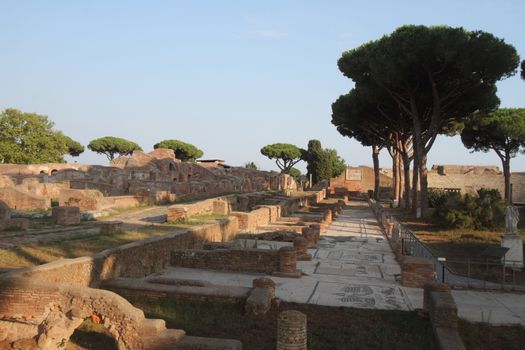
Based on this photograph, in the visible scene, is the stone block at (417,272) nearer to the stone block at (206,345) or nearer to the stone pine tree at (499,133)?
the stone block at (206,345)

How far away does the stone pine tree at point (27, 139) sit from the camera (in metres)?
45.2

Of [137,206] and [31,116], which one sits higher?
[31,116]

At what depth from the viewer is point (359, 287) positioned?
9.99m

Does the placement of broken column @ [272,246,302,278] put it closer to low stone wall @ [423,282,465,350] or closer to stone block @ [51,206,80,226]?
low stone wall @ [423,282,465,350]

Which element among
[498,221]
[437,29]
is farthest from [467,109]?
[498,221]

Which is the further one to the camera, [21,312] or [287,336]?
[21,312]

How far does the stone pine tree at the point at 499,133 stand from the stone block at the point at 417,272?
27792mm

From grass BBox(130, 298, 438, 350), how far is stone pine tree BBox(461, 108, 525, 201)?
30.9 metres

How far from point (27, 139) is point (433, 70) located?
125 ft

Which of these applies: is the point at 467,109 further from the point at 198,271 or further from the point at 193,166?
the point at 193,166

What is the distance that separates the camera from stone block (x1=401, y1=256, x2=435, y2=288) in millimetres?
10086

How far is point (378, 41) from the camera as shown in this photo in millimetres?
25484

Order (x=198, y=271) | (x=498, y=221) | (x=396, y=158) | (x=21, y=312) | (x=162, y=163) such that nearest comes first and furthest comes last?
(x=21, y=312) → (x=198, y=271) → (x=498, y=221) → (x=396, y=158) → (x=162, y=163)

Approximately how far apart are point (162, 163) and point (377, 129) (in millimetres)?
19389
